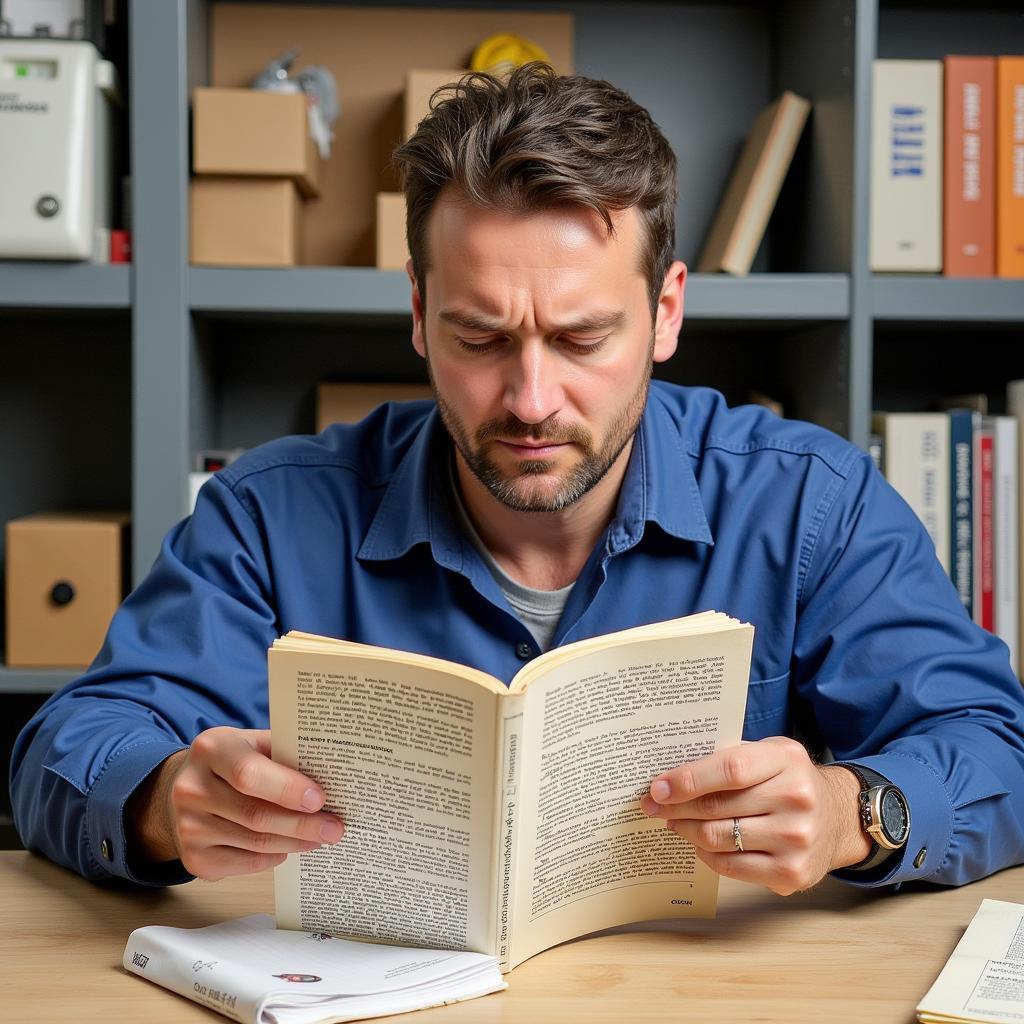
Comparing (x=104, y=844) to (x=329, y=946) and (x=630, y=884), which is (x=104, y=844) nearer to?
(x=329, y=946)

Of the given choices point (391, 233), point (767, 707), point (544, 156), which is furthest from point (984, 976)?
point (391, 233)

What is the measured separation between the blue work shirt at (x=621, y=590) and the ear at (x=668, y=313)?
0.27 feet

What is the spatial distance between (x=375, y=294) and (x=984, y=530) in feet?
3.20

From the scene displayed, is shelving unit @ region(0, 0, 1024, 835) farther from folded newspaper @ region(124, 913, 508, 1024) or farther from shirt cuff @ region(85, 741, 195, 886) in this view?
folded newspaper @ region(124, 913, 508, 1024)

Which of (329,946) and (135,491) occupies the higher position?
(135,491)

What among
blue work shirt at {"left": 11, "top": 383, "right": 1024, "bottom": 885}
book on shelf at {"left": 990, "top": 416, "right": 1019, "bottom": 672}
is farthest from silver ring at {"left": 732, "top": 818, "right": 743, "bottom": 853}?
book on shelf at {"left": 990, "top": 416, "right": 1019, "bottom": 672}

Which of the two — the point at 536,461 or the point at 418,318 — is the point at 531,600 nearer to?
the point at 536,461

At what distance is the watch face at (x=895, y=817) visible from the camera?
3.00 ft

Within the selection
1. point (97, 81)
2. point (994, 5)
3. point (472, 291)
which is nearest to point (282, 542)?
point (472, 291)

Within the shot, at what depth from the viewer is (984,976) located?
787 millimetres

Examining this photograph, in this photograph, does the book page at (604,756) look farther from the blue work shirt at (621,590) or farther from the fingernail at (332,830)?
the blue work shirt at (621,590)

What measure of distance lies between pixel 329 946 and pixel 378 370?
4.74ft

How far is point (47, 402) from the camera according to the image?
7.04 feet

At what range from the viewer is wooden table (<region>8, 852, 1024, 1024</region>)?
0.75 metres
